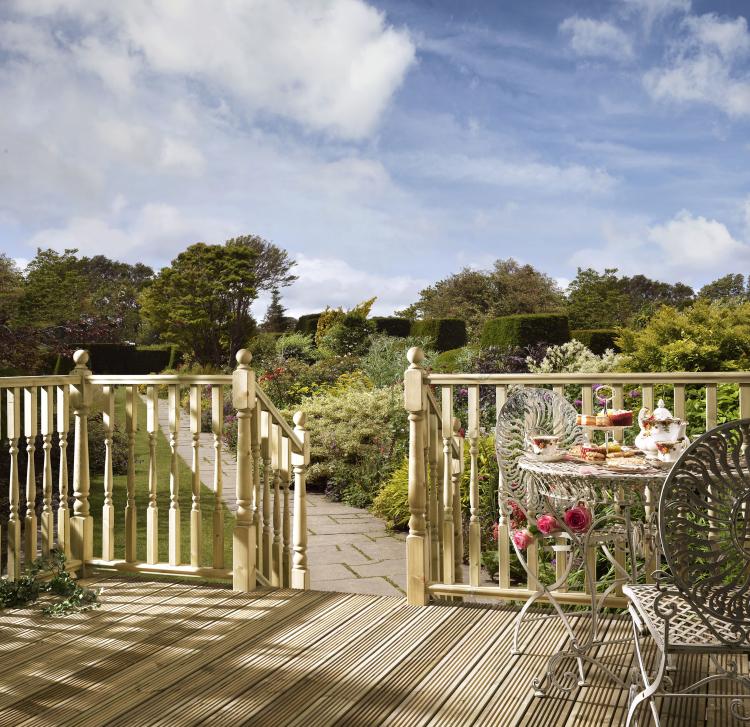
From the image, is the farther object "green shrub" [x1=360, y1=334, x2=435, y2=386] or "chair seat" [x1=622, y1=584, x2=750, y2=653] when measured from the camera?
"green shrub" [x1=360, y1=334, x2=435, y2=386]

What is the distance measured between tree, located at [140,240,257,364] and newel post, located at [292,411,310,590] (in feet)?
70.6

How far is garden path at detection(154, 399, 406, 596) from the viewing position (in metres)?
4.63

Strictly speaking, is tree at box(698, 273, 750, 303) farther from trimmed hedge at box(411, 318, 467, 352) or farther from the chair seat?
the chair seat

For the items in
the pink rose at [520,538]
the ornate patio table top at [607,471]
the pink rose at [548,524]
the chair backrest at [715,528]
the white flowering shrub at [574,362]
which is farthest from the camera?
the white flowering shrub at [574,362]

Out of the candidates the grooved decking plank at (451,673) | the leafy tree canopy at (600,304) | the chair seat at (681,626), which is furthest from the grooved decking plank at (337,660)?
the leafy tree canopy at (600,304)

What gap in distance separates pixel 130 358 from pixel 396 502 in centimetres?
2094

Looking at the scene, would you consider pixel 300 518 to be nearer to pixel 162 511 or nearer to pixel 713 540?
pixel 713 540

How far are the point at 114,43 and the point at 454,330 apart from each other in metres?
12.2

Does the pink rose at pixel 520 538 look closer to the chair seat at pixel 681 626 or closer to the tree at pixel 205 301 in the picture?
the chair seat at pixel 681 626

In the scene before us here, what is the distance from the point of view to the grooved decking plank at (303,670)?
2.43m

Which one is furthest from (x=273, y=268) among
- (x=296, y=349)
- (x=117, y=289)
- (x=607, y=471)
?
(x=607, y=471)

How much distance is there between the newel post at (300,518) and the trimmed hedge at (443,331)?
56.2ft

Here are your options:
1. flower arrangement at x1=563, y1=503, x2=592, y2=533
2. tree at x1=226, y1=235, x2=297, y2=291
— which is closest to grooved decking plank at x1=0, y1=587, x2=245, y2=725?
flower arrangement at x1=563, y1=503, x2=592, y2=533

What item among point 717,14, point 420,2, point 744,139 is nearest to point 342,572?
point 420,2
